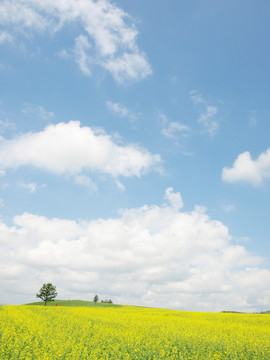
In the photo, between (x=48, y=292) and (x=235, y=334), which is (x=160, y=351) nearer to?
(x=235, y=334)

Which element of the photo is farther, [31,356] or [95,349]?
[95,349]

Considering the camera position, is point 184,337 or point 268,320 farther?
point 268,320

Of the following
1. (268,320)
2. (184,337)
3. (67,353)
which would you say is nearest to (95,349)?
(67,353)

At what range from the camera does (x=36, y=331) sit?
841 inches

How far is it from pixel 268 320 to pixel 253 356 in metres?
21.1

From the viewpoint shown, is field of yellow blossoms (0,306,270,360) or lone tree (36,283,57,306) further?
lone tree (36,283,57,306)

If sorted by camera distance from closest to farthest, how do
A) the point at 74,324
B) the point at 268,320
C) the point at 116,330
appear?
the point at 116,330
the point at 74,324
the point at 268,320

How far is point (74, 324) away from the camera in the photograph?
26.2m

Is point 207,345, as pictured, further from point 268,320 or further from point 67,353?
point 268,320

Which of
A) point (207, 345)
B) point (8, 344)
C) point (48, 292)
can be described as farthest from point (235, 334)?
point (48, 292)

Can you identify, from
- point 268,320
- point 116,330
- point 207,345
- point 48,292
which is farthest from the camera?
point 48,292

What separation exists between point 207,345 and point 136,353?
6.15 m

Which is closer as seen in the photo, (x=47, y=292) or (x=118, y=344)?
(x=118, y=344)

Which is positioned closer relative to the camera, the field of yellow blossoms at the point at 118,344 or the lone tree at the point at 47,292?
the field of yellow blossoms at the point at 118,344
